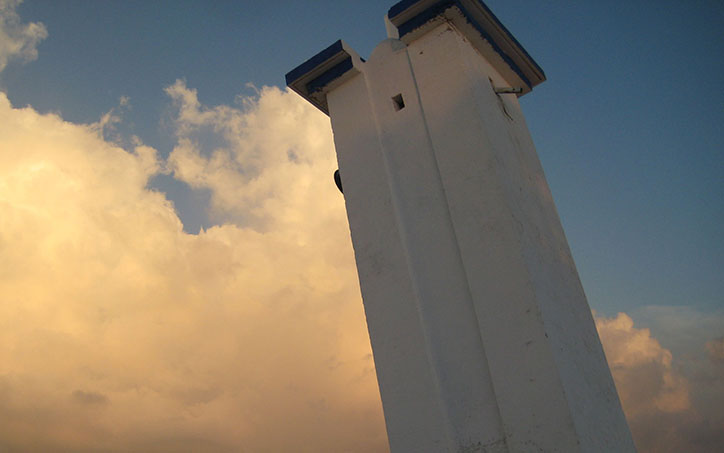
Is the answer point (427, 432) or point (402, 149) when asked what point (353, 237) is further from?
point (427, 432)

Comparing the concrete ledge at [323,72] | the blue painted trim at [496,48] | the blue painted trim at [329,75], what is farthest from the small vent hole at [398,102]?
the blue painted trim at [496,48]

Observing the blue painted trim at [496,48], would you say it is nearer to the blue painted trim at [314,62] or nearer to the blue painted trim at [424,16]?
the blue painted trim at [424,16]

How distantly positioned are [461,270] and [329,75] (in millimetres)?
4325

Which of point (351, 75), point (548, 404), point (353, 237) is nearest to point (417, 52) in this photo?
point (351, 75)

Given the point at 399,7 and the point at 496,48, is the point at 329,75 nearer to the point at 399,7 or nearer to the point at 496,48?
the point at 399,7

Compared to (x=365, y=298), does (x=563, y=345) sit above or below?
below

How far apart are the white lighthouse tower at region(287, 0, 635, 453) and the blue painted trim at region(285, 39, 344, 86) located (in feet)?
0.10

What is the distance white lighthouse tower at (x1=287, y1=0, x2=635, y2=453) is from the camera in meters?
6.29

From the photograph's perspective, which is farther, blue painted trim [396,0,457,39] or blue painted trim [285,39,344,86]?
blue painted trim [285,39,344,86]

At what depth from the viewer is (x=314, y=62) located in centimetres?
944

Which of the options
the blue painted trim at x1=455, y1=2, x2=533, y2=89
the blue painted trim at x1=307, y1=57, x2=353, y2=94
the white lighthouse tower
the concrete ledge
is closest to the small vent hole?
the white lighthouse tower

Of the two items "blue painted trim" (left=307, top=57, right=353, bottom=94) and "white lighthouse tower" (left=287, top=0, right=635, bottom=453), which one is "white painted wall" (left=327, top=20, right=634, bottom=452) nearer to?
"white lighthouse tower" (left=287, top=0, right=635, bottom=453)

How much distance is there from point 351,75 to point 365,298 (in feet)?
12.7

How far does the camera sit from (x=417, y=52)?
864 centimetres
